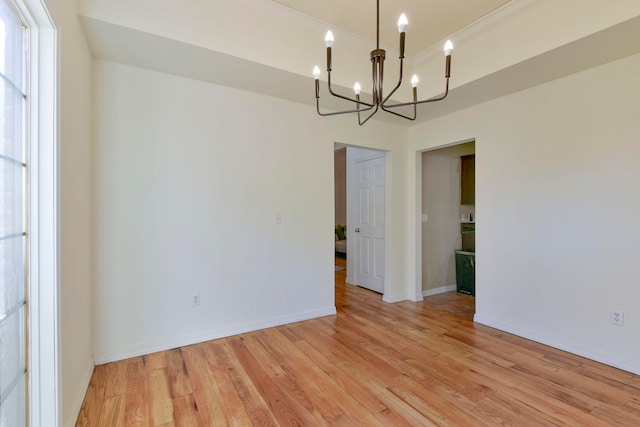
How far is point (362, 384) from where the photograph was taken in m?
2.09

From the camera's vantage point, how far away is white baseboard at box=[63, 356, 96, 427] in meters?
1.63

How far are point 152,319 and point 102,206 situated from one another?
1029 millimetres

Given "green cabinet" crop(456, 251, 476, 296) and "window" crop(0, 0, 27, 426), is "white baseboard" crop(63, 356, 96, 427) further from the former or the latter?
"green cabinet" crop(456, 251, 476, 296)

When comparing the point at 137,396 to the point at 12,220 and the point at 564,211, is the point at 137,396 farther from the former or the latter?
the point at 564,211

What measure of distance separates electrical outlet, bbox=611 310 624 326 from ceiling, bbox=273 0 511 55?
8.66 feet

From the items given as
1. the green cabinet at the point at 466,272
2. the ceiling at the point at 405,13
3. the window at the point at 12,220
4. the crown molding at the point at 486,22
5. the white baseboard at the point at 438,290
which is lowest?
the white baseboard at the point at 438,290

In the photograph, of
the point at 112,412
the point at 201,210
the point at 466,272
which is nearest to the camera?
the point at 112,412

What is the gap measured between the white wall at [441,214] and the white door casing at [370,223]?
617 millimetres

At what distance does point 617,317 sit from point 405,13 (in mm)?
3012

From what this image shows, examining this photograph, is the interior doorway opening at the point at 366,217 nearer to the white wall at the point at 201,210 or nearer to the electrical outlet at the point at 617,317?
the white wall at the point at 201,210

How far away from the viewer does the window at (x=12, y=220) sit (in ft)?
3.90

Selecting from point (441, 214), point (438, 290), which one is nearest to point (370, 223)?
point (441, 214)

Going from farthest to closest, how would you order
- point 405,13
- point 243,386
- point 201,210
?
1. point 201,210
2. point 405,13
3. point 243,386

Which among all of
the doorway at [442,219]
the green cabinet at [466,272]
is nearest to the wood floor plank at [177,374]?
the doorway at [442,219]
